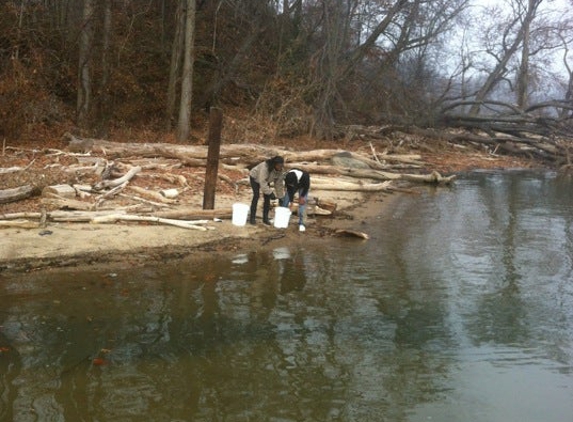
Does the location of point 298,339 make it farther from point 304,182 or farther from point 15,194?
point 15,194

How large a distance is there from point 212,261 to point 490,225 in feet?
25.2

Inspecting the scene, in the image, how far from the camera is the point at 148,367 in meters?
5.80

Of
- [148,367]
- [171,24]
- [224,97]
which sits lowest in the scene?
[148,367]

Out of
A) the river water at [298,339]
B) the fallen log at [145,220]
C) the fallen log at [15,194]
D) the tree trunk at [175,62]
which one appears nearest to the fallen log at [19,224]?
the fallen log at [145,220]

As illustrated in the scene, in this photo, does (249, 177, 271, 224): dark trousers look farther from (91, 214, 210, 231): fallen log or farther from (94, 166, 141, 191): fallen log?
(94, 166, 141, 191): fallen log

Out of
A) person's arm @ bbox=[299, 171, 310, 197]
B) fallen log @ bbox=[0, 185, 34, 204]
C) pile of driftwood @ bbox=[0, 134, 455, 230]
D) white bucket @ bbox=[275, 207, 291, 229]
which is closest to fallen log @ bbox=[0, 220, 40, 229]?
pile of driftwood @ bbox=[0, 134, 455, 230]

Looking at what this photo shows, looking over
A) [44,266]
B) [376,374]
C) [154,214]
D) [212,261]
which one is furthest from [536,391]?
[154,214]

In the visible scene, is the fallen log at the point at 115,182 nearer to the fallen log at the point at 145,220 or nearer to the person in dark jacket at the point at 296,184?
the fallen log at the point at 145,220

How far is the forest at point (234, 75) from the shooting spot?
21.2 m

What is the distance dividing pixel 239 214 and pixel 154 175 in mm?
4584

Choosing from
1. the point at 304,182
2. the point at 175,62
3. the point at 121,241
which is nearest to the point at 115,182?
the point at 121,241

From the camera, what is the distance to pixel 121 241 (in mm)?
9953

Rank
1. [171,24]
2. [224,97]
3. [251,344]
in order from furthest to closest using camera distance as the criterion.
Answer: [224,97]
[171,24]
[251,344]

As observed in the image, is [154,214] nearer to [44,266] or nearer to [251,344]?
[44,266]
